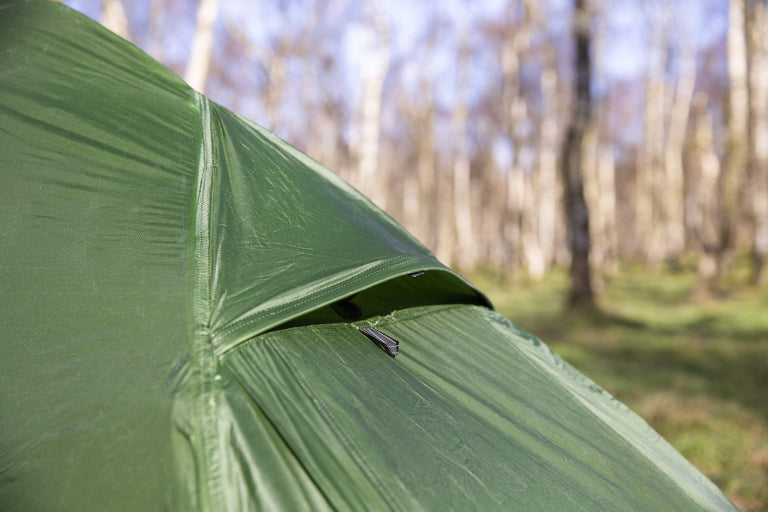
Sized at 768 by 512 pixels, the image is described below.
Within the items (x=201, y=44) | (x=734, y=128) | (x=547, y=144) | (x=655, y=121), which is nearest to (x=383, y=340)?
(x=201, y=44)

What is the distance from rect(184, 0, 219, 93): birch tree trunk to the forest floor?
5.19 meters

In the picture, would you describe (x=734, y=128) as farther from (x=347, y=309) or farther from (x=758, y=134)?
(x=347, y=309)

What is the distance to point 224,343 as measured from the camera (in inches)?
52.2

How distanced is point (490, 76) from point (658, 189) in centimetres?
702

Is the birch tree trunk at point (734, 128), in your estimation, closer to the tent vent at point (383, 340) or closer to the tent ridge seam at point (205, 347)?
the tent vent at point (383, 340)

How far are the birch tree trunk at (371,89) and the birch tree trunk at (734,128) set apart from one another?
6.33 meters

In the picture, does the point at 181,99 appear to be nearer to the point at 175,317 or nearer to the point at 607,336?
the point at 175,317

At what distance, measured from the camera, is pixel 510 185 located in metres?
16.1

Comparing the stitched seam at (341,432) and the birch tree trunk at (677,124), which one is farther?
the birch tree trunk at (677,124)

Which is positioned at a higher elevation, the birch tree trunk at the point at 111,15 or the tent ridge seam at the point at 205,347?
the birch tree trunk at the point at 111,15

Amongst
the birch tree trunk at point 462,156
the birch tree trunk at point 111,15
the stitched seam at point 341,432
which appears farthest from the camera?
the birch tree trunk at point 462,156

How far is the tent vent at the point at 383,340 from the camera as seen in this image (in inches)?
67.1

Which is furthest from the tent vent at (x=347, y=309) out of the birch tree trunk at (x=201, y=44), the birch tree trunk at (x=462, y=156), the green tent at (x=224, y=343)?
the birch tree trunk at (x=462, y=156)

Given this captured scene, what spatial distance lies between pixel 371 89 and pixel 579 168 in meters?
4.44
